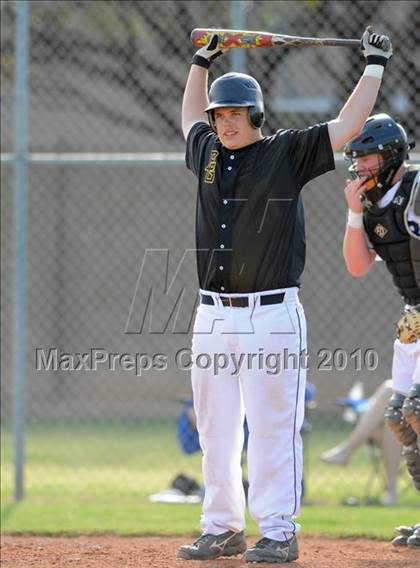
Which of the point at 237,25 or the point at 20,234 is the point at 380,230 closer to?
the point at 237,25

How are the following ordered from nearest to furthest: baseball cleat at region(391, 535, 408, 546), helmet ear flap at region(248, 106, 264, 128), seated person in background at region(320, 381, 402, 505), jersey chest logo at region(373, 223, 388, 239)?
helmet ear flap at region(248, 106, 264, 128) < jersey chest logo at region(373, 223, 388, 239) < baseball cleat at region(391, 535, 408, 546) < seated person in background at region(320, 381, 402, 505)

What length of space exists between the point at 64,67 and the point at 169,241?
256cm

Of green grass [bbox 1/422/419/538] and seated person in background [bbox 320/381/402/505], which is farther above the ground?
seated person in background [bbox 320/381/402/505]

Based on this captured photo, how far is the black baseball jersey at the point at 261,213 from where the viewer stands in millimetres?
5570

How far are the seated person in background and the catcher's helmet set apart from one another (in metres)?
3.79

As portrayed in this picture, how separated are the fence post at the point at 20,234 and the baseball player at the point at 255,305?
114 inches

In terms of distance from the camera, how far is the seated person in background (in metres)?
8.95

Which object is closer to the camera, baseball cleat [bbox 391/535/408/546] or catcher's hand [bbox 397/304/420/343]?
catcher's hand [bbox 397/304/420/343]

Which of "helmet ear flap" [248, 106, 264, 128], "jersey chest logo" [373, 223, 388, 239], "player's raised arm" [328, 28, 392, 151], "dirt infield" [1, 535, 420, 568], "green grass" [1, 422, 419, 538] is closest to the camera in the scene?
"player's raised arm" [328, 28, 392, 151]

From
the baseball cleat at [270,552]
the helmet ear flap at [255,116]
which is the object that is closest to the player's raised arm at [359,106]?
the helmet ear flap at [255,116]

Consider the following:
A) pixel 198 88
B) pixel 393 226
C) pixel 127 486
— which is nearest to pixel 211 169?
pixel 198 88

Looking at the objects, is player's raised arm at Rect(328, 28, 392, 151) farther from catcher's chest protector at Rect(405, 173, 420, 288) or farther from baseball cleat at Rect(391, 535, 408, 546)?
baseball cleat at Rect(391, 535, 408, 546)

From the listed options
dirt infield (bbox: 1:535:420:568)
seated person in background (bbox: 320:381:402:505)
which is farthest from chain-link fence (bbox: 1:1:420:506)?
dirt infield (bbox: 1:535:420:568)

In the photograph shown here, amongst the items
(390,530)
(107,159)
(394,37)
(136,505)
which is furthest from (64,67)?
(390,530)
